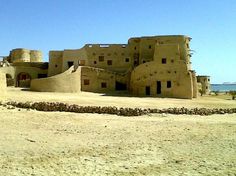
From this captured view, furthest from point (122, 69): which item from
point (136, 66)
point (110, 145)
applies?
point (110, 145)

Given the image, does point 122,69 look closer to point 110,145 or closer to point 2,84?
point 2,84

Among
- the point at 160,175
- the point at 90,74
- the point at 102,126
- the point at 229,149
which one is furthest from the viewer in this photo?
the point at 90,74

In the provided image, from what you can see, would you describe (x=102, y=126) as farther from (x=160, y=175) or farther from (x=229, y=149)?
(x=160, y=175)

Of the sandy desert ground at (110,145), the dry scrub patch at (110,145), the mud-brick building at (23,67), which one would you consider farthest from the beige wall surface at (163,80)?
the dry scrub patch at (110,145)

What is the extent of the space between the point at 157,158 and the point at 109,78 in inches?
1198

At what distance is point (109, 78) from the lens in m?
43.3

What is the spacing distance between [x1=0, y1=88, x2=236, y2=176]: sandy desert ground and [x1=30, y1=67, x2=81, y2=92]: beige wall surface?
12.7 meters

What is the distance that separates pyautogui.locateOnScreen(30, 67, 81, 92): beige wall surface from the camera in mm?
34688

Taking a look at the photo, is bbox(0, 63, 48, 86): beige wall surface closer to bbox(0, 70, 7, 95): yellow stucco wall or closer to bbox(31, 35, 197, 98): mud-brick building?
bbox(31, 35, 197, 98): mud-brick building

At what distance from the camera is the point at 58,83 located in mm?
35531

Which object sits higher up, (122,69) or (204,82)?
(122,69)

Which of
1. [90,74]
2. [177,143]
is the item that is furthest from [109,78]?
[177,143]

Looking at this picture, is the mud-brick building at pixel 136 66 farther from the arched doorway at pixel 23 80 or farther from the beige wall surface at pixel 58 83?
the arched doorway at pixel 23 80

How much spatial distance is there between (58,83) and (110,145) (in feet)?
70.4
